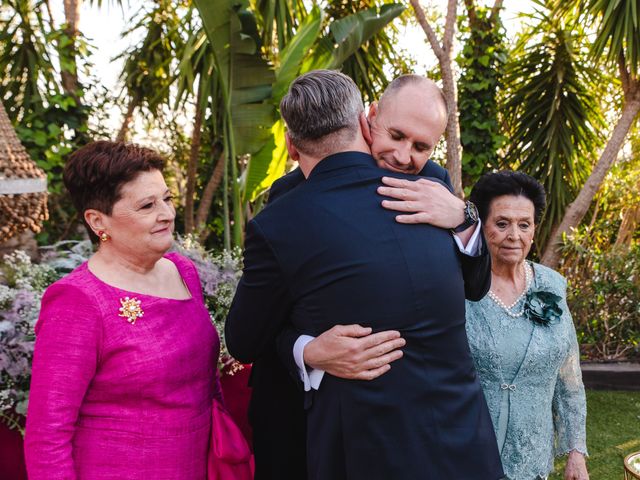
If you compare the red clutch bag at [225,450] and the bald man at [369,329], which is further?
the red clutch bag at [225,450]

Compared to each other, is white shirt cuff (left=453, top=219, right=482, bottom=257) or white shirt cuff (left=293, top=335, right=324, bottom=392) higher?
white shirt cuff (left=453, top=219, right=482, bottom=257)

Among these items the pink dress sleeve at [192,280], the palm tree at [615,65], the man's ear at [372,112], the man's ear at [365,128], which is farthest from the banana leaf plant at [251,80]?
the man's ear at [365,128]

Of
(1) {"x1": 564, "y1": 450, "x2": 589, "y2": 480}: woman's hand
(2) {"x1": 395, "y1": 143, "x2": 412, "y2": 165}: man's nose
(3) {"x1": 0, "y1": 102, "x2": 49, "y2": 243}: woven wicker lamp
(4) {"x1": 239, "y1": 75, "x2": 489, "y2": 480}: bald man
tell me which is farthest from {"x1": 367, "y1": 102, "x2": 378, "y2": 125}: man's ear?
(3) {"x1": 0, "y1": 102, "x2": 49, "y2": 243}: woven wicker lamp

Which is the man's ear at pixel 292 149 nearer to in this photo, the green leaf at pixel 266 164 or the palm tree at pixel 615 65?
the green leaf at pixel 266 164

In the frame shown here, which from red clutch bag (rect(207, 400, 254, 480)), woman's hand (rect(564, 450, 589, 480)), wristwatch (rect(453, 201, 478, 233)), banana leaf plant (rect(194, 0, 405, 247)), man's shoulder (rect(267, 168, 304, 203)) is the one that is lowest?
woman's hand (rect(564, 450, 589, 480))

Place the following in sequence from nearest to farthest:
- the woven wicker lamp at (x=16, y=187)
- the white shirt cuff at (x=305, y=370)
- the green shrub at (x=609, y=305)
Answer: the white shirt cuff at (x=305, y=370)
the woven wicker lamp at (x=16, y=187)
the green shrub at (x=609, y=305)

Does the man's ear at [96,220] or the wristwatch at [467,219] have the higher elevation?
the man's ear at [96,220]

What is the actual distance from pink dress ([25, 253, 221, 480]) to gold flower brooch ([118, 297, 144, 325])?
12mm

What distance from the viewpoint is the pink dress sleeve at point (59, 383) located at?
59.5 inches

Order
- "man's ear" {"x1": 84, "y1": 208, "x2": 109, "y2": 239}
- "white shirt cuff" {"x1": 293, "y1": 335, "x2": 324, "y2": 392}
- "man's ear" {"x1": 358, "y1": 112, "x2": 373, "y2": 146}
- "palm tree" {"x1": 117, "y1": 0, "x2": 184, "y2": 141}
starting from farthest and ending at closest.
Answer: "palm tree" {"x1": 117, "y1": 0, "x2": 184, "y2": 141} < "man's ear" {"x1": 84, "y1": 208, "x2": 109, "y2": 239} < "man's ear" {"x1": 358, "y1": 112, "x2": 373, "y2": 146} < "white shirt cuff" {"x1": 293, "y1": 335, "x2": 324, "y2": 392}

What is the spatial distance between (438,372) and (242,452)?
0.72 meters

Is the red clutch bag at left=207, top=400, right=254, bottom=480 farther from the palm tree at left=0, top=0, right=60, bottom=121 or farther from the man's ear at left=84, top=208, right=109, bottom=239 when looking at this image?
the palm tree at left=0, top=0, right=60, bottom=121

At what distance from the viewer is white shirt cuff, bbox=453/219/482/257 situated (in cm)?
153

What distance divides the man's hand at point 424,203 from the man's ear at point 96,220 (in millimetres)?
821
